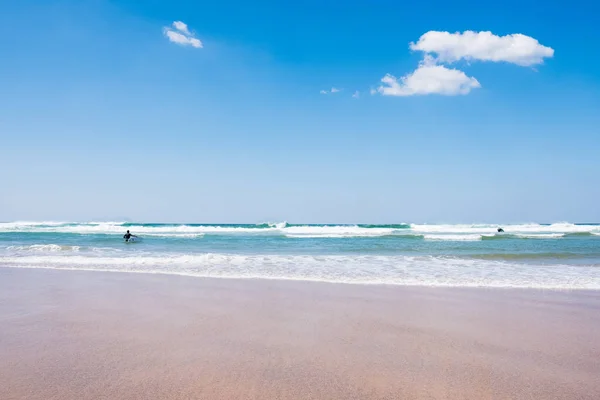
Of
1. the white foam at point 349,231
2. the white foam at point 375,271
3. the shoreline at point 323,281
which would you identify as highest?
the white foam at point 349,231

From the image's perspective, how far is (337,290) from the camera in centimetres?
850

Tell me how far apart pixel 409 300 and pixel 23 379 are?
5.85m

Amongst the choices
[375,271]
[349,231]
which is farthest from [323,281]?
[349,231]

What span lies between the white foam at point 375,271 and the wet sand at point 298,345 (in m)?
1.55

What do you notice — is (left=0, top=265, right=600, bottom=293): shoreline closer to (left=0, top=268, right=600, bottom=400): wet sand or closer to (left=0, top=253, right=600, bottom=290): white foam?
(left=0, top=253, right=600, bottom=290): white foam

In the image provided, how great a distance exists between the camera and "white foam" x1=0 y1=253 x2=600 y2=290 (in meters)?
9.72

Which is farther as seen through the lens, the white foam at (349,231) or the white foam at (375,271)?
the white foam at (349,231)

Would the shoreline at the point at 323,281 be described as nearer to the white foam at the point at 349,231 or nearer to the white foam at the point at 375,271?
the white foam at the point at 375,271

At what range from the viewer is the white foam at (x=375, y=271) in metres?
9.72

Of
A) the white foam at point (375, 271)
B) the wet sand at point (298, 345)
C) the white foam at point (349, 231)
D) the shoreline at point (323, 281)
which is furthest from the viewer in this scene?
the white foam at point (349, 231)

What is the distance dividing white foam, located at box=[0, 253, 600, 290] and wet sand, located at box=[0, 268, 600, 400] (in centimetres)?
155

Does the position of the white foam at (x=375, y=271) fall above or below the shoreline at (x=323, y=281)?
above

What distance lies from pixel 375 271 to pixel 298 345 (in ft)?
24.0

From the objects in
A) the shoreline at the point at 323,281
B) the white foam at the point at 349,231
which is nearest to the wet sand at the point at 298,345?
the shoreline at the point at 323,281
